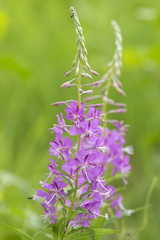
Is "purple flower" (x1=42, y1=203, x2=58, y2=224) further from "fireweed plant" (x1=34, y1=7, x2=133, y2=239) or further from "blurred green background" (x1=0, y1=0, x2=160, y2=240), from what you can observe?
"blurred green background" (x1=0, y1=0, x2=160, y2=240)

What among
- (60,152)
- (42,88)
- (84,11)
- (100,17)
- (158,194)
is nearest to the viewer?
(60,152)

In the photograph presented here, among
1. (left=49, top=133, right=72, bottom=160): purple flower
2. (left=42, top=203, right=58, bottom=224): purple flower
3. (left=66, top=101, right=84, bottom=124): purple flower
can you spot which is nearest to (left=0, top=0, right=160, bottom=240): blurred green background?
(left=42, top=203, right=58, bottom=224): purple flower

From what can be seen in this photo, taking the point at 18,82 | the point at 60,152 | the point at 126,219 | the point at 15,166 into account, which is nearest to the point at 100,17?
the point at 18,82

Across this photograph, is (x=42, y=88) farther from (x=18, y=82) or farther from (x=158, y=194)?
(x=158, y=194)

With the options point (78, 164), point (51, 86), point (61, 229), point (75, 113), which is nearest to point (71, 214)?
point (61, 229)

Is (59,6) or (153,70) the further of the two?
(59,6)

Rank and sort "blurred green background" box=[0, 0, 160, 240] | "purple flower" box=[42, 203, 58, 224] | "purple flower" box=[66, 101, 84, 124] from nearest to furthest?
"purple flower" box=[66, 101, 84, 124] → "purple flower" box=[42, 203, 58, 224] → "blurred green background" box=[0, 0, 160, 240]
